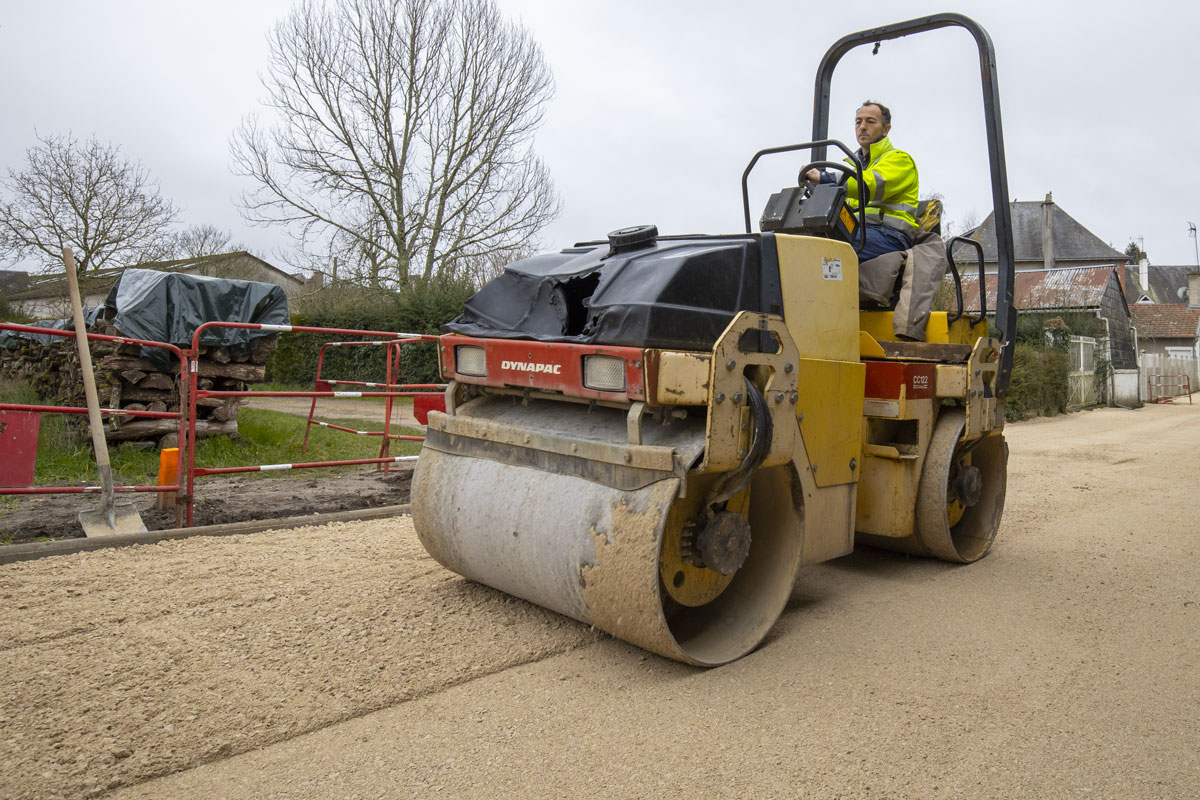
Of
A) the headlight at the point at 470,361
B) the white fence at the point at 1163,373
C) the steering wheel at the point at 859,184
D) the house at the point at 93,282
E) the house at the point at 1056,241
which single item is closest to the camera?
the headlight at the point at 470,361

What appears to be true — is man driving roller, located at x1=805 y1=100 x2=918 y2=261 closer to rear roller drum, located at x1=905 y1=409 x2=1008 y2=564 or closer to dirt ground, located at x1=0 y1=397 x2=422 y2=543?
rear roller drum, located at x1=905 y1=409 x2=1008 y2=564

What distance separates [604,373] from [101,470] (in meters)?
3.75

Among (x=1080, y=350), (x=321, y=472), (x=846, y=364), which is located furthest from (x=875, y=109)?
(x=1080, y=350)

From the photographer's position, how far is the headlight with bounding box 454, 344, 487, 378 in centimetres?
408

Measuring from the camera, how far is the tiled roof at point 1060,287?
30.0 m

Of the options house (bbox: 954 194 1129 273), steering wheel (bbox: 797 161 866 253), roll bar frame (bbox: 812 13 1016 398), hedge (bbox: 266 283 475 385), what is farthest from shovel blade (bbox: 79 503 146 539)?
house (bbox: 954 194 1129 273)

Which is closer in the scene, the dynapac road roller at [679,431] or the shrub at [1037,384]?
the dynapac road roller at [679,431]

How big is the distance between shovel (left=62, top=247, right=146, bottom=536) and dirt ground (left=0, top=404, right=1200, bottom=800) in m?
0.50

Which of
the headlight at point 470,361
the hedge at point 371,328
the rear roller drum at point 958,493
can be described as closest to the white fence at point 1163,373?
the hedge at point 371,328

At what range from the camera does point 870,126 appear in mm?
5148

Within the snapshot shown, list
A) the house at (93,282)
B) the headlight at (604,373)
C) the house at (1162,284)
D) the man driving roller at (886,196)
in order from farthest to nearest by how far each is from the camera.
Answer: the house at (1162,284) < the house at (93,282) < the man driving roller at (886,196) < the headlight at (604,373)

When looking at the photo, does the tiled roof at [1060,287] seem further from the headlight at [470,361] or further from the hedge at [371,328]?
the headlight at [470,361]

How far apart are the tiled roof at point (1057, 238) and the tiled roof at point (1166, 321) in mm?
7982

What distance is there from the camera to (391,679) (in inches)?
131
